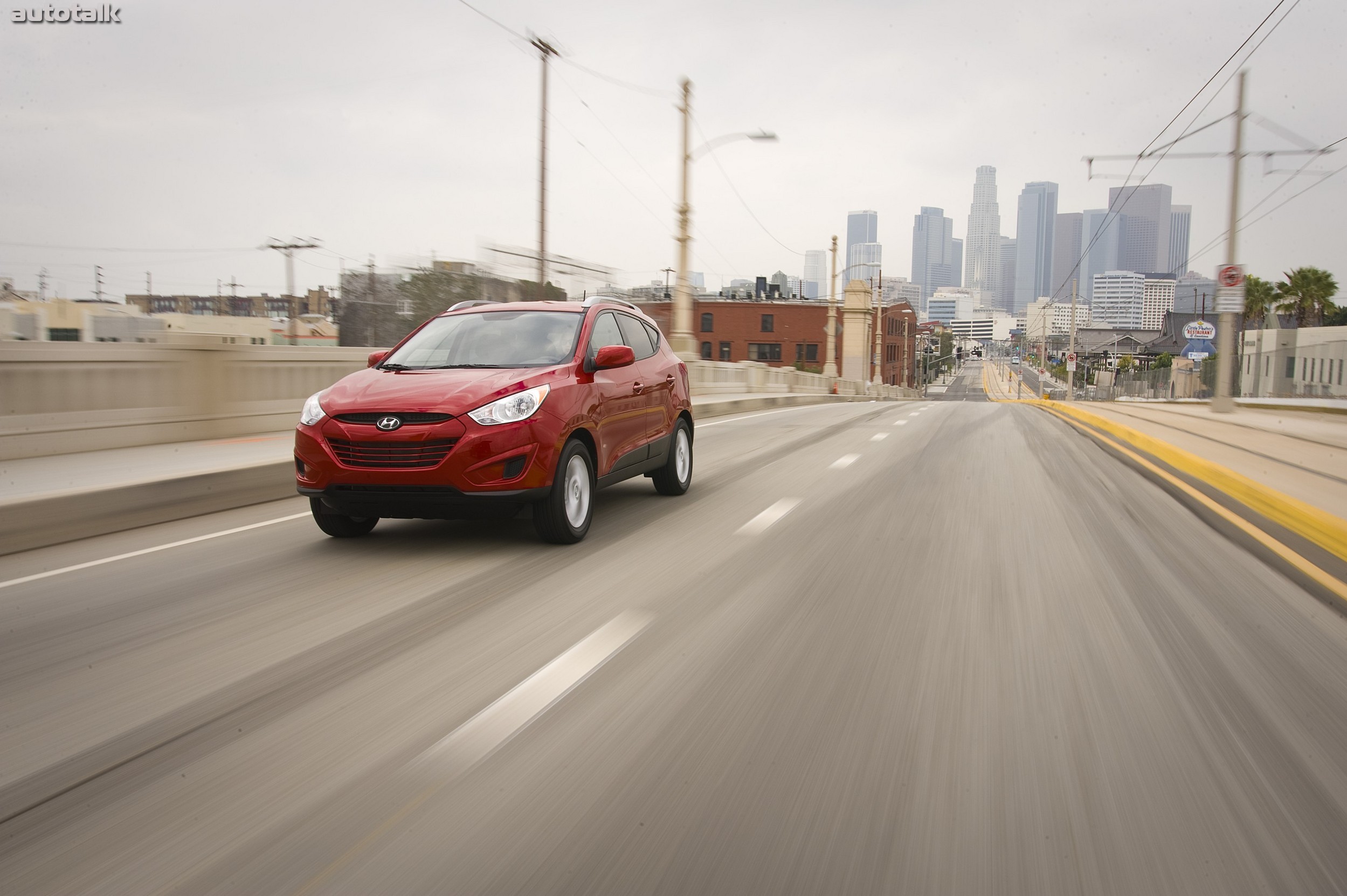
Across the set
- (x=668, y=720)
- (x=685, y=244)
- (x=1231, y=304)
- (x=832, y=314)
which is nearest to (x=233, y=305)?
(x=832, y=314)

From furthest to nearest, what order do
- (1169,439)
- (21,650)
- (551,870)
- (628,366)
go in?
(1169,439), (628,366), (21,650), (551,870)

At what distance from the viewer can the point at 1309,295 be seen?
62812 mm

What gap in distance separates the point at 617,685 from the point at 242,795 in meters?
1.36

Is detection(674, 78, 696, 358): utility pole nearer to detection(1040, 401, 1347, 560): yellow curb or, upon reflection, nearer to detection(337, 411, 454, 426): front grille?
detection(1040, 401, 1347, 560): yellow curb

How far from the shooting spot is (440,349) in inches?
283

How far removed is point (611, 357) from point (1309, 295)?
70115 millimetres

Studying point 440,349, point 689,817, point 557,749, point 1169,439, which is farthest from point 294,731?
point 1169,439

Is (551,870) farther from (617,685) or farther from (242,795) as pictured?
(617,685)

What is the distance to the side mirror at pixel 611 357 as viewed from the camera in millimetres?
6891

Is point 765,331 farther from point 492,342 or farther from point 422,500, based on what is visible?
point 422,500

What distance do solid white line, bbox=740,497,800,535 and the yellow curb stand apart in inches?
141

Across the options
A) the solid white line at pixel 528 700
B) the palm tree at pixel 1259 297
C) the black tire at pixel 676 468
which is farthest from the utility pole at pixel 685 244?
the palm tree at pixel 1259 297

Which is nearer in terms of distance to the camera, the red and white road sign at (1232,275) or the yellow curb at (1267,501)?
the yellow curb at (1267,501)

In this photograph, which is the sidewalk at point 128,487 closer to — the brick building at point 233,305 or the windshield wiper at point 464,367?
the windshield wiper at point 464,367
